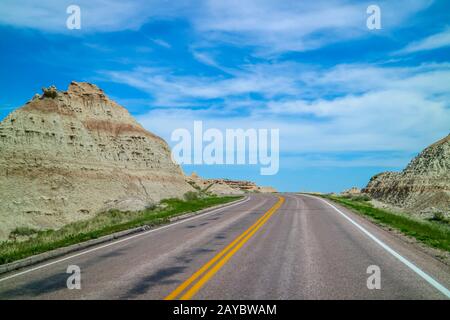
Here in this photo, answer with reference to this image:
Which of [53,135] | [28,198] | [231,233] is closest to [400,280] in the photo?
A: [231,233]

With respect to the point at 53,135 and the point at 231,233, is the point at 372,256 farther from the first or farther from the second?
the point at 53,135

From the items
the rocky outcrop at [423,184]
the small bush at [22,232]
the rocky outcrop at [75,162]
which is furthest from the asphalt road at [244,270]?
the rocky outcrop at [423,184]

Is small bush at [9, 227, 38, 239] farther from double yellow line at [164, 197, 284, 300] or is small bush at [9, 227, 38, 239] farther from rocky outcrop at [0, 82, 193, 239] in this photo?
double yellow line at [164, 197, 284, 300]

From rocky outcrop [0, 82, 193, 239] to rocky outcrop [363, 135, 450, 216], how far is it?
33661mm

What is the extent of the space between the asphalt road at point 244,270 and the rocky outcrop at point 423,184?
41.8 m

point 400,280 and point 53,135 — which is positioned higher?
point 53,135

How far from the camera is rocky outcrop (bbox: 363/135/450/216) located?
165ft

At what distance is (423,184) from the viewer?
2247 inches

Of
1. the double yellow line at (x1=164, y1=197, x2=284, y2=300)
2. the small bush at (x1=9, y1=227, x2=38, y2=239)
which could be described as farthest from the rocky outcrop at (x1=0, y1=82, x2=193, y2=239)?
the double yellow line at (x1=164, y1=197, x2=284, y2=300)

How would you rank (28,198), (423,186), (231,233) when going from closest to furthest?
(231,233), (28,198), (423,186)

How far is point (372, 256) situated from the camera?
9328 mm
